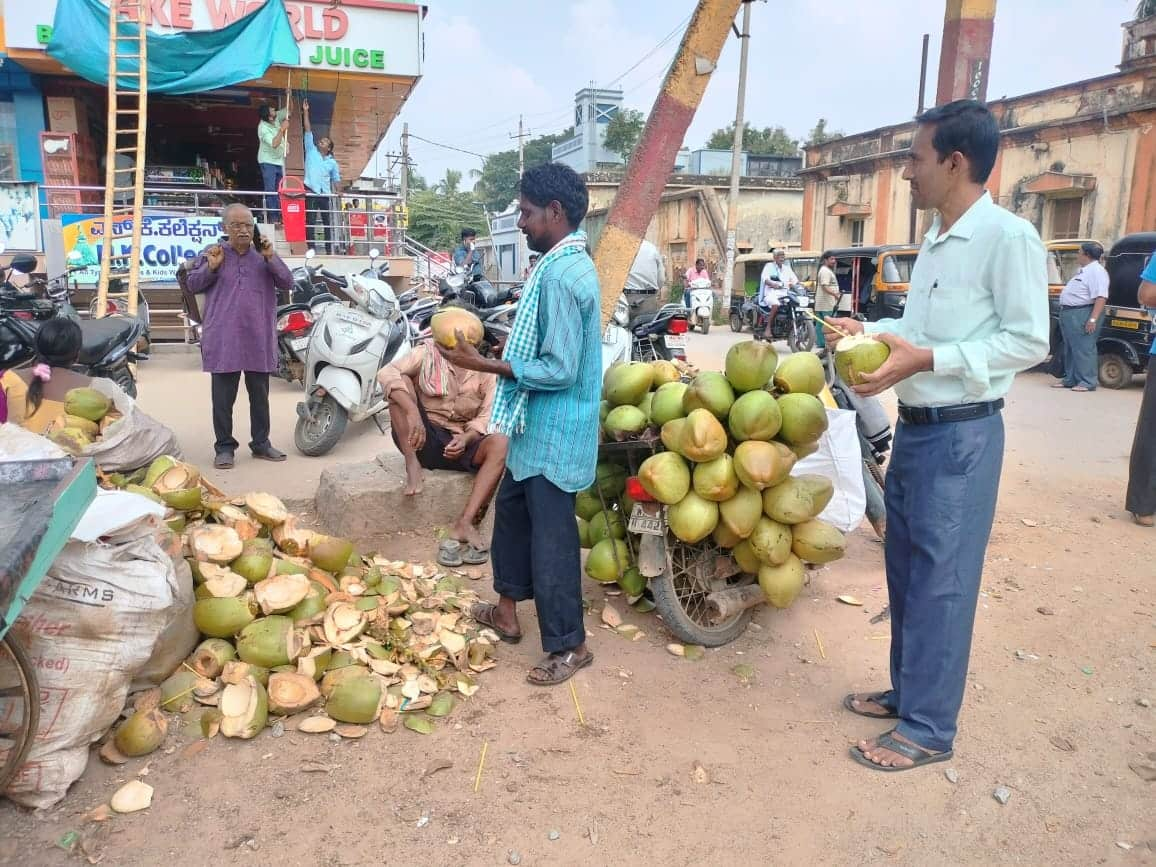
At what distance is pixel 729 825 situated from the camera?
91.6 inches

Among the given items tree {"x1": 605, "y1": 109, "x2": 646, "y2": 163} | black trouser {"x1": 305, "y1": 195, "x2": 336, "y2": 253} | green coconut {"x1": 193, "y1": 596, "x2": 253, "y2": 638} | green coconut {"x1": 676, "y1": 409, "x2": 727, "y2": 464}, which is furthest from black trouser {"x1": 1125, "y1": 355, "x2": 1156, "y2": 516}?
tree {"x1": 605, "y1": 109, "x2": 646, "y2": 163}

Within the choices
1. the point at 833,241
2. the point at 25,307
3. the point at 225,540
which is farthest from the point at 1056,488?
the point at 833,241

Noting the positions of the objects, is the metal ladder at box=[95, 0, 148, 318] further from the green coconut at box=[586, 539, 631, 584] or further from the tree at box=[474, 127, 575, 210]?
the tree at box=[474, 127, 575, 210]

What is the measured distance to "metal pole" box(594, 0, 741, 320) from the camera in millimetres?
4891

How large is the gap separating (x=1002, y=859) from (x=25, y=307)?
6.94m

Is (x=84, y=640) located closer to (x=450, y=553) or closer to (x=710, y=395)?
(x=450, y=553)

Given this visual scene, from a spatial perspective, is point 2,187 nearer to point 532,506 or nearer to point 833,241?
point 532,506

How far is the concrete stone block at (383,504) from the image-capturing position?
4.43 meters

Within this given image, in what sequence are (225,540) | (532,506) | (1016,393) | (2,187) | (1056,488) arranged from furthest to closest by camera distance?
(2,187) < (1016,393) < (1056,488) < (225,540) < (532,506)

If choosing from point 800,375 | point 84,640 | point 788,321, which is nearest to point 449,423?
point 800,375

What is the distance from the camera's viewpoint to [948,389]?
7.89 ft

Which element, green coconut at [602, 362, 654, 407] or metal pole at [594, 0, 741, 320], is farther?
metal pole at [594, 0, 741, 320]

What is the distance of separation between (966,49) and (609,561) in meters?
4.33

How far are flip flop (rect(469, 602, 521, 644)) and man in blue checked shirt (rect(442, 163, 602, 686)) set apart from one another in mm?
295
